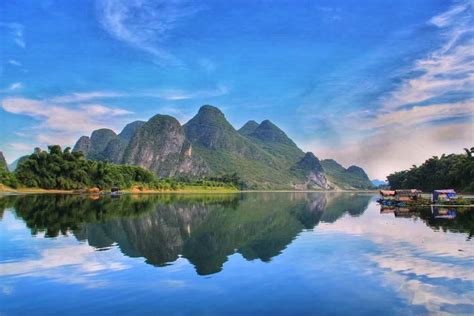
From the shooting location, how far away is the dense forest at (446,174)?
8325 centimetres

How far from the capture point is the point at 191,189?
145000mm

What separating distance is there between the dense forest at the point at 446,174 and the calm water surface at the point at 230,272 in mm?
61427

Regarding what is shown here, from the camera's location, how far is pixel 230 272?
16.7 meters

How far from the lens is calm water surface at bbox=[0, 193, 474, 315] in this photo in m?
12.0

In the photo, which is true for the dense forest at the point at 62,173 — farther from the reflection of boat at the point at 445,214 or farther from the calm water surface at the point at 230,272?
the reflection of boat at the point at 445,214

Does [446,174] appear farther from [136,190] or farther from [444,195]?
[136,190]

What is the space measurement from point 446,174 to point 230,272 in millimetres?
91185

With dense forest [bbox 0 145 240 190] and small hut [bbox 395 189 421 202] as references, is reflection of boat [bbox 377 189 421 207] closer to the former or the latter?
small hut [bbox 395 189 421 202]

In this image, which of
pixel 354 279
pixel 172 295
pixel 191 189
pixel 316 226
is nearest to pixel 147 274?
pixel 172 295

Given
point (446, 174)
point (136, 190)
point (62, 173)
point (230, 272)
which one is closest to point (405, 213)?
point (230, 272)

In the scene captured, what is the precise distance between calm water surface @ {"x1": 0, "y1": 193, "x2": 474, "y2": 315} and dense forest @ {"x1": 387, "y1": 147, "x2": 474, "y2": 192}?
61.4 meters

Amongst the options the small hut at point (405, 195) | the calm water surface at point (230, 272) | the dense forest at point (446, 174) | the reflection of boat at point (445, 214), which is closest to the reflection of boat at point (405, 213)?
the reflection of boat at point (445, 214)

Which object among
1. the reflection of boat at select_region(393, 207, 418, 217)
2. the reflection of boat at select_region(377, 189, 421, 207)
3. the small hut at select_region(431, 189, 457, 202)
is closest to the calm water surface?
the reflection of boat at select_region(393, 207, 418, 217)

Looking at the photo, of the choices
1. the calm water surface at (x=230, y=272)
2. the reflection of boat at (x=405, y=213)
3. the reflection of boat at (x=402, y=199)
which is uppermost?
the reflection of boat at (x=402, y=199)
